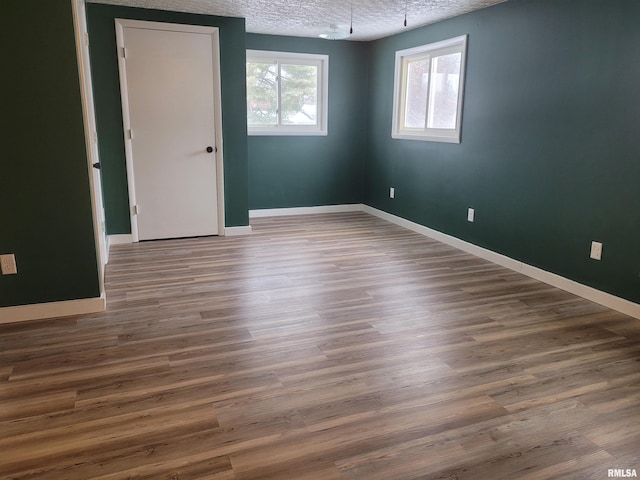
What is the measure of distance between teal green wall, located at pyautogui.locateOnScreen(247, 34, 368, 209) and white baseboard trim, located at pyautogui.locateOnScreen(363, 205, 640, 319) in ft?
4.07

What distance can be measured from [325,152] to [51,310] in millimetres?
4246

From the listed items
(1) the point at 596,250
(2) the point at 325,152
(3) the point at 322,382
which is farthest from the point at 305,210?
(3) the point at 322,382

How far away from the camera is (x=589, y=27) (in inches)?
134

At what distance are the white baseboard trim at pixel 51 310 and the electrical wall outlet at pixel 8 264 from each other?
0.77 feet

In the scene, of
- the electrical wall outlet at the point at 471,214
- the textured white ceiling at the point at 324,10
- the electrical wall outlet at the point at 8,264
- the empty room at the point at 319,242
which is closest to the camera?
the empty room at the point at 319,242

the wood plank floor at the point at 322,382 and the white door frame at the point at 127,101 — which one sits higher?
the white door frame at the point at 127,101

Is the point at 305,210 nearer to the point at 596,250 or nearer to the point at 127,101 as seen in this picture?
the point at 127,101

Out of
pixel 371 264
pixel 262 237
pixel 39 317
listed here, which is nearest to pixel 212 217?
pixel 262 237

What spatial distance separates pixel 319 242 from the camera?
16.9 ft

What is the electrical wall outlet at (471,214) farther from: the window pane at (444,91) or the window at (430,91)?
the window pane at (444,91)

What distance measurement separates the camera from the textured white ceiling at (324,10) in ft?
14.0

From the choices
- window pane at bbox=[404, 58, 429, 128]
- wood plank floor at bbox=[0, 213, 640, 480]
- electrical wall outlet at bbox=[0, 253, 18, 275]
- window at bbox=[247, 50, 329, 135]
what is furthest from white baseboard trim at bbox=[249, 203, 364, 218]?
electrical wall outlet at bbox=[0, 253, 18, 275]

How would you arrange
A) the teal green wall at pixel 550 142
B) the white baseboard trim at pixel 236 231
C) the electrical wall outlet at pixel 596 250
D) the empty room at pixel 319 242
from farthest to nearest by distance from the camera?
the white baseboard trim at pixel 236 231
the electrical wall outlet at pixel 596 250
the teal green wall at pixel 550 142
the empty room at pixel 319 242

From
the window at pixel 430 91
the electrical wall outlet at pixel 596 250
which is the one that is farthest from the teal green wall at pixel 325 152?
the electrical wall outlet at pixel 596 250
